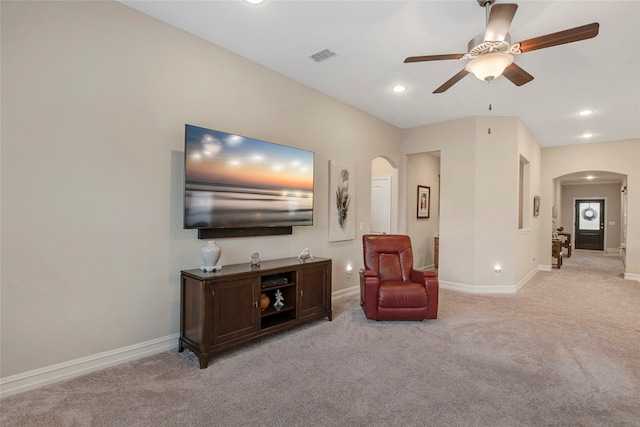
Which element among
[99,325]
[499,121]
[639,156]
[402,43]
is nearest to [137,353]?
[99,325]

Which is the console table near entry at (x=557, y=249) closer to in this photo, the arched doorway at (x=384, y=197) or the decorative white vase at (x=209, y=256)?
the arched doorway at (x=384, y=197)

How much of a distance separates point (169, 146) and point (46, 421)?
7.10 feet

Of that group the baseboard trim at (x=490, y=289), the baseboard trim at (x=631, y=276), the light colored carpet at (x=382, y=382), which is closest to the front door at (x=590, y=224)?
the baseboard trim at (x=631, y=276)

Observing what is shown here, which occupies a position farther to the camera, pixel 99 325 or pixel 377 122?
pixel 377 122

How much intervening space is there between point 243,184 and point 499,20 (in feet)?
8.29

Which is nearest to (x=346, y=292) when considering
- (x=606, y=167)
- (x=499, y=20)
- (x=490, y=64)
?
(x=490, y=64)

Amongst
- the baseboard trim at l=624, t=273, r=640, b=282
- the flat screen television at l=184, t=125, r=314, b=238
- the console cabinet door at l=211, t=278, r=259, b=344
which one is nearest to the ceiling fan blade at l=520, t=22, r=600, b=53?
the flat screen television at l=184, t=125, r=314, b=238

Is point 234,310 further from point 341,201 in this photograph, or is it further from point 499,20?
point 499,20

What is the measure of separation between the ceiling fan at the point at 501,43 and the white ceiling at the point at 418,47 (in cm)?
38

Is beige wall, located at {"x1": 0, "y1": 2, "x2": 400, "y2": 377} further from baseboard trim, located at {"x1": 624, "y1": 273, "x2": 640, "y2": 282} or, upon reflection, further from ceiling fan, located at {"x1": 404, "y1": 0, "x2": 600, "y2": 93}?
baseboard trim, located at {"x1": 624, "y1": 273, "x2": 640, "y2": 282}

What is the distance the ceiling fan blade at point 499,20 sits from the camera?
211 centimetres

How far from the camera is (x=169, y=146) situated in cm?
299

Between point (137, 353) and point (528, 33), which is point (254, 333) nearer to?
point (137, 353)

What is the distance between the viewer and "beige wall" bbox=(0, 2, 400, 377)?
2256mm
